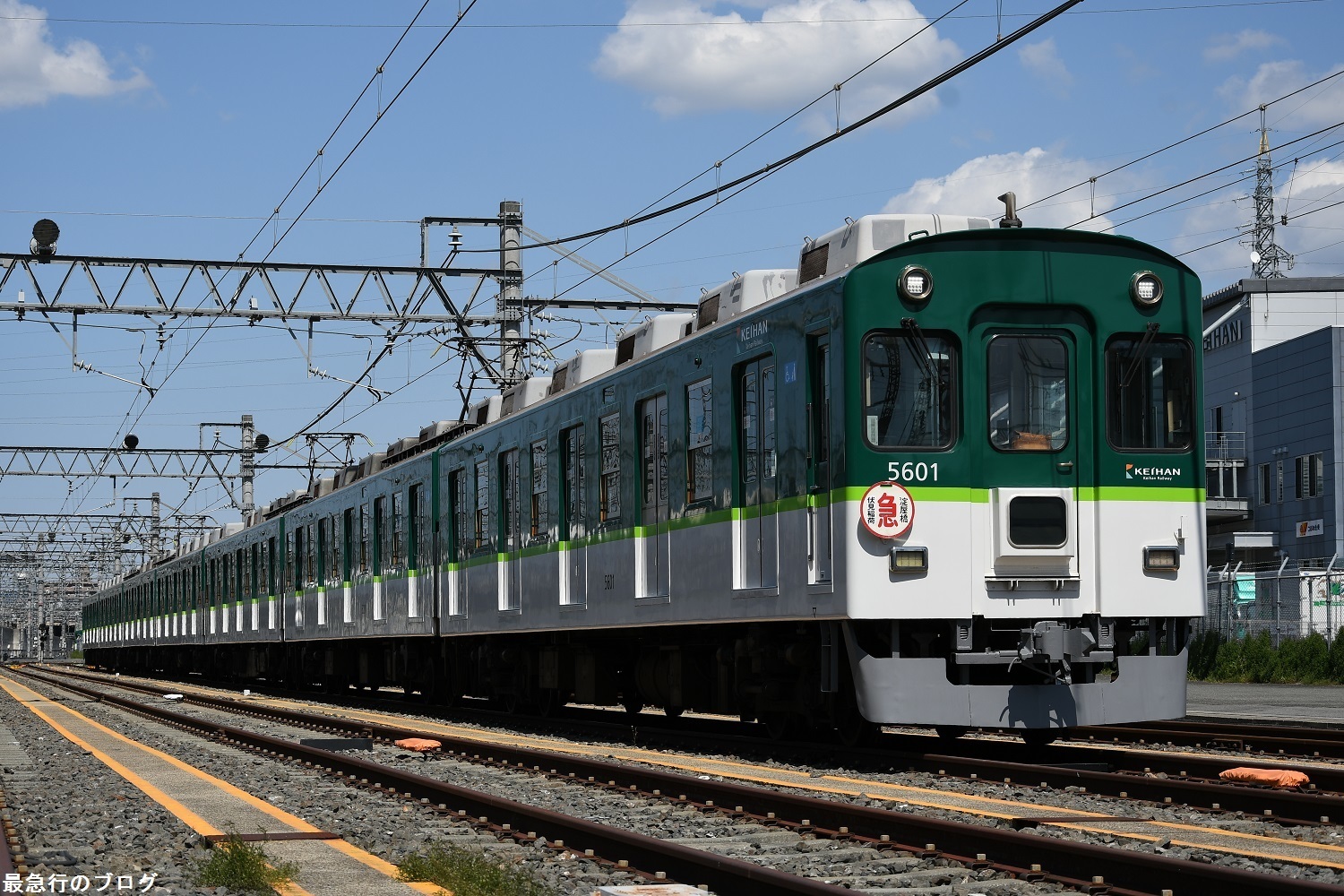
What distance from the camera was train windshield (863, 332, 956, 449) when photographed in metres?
11.8

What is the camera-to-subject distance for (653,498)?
1501 centimetres

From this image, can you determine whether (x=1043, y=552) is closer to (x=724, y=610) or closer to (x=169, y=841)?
(x=724, y=610)

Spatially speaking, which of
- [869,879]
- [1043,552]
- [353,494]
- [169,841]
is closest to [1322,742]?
[1043,552]

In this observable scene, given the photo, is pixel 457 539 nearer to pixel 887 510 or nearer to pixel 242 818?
pixel 887 510

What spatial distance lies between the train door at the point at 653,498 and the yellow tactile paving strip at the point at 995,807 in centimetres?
144

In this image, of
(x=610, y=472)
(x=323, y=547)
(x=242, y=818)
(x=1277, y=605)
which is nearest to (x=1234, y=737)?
(x=610, y=472)

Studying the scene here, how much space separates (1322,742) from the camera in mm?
12875

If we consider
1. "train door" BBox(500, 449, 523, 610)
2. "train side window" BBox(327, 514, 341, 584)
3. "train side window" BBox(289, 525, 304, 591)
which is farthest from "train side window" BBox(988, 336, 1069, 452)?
"train side window" BBox(289, 525, 304, 591)

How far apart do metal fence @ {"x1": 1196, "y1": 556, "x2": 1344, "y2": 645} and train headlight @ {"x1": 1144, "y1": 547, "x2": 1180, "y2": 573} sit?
16872 mm

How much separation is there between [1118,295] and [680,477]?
3866 mm

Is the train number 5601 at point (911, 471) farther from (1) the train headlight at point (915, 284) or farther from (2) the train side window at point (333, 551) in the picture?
(2) the train side window at point (333, 551)

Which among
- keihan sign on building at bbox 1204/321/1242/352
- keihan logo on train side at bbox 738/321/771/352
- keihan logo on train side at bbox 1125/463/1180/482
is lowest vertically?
keihan logo on train side at bbox 1125/463/1180/482

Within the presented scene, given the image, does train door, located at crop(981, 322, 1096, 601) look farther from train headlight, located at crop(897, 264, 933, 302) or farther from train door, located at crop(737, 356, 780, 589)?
train door, located at crop(737, 356, 780, 589)

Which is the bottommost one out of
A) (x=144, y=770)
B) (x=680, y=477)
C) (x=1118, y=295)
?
(x=144, y=770)
